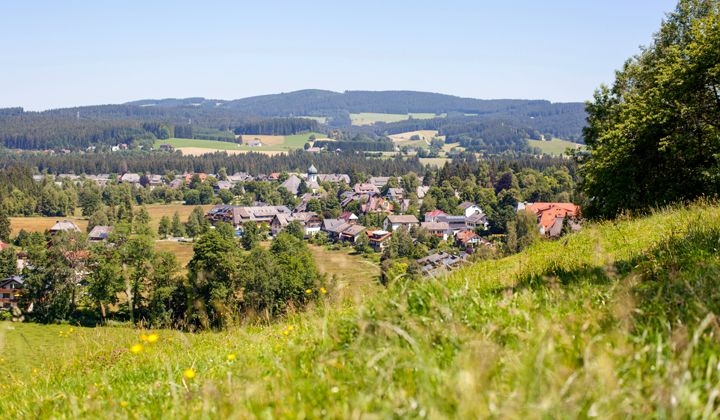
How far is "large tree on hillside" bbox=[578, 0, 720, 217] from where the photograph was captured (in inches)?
806

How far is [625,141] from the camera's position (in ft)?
74.7

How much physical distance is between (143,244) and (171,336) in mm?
46067

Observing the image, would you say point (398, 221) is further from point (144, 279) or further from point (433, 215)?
point (144, 279)

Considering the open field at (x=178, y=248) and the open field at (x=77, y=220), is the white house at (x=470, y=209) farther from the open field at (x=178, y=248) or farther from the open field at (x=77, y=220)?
the open field at (x=77, y=220)

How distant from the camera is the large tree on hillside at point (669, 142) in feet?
67.2

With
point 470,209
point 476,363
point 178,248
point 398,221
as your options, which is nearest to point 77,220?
point 178,248

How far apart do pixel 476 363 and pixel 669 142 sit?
812 inches

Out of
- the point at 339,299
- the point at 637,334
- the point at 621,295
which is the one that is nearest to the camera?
the point at 637,334

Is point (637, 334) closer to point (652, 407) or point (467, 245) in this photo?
point (652, 407)

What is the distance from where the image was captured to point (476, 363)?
301 centimetres

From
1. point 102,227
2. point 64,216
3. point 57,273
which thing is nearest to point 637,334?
point 57,273

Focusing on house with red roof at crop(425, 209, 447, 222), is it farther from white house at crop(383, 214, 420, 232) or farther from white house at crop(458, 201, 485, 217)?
white house at crop(458, 201, 485, 217)

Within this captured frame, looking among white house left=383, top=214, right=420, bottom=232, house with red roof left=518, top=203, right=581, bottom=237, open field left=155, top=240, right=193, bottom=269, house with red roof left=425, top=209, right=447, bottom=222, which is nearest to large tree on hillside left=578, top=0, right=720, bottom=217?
house with red roof left=518, top=203, right=581, bottom=237

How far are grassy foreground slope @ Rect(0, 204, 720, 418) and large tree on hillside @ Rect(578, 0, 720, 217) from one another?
642 inches
